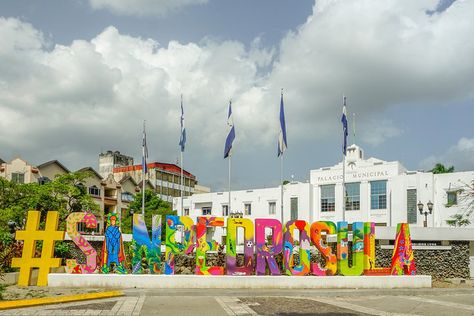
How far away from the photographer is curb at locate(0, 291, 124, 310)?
14.7 metres

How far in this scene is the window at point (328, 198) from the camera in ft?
171

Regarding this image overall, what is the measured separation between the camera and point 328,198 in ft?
173

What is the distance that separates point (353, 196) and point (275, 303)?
35.4 m

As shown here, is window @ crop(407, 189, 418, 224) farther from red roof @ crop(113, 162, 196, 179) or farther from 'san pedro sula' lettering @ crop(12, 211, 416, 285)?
red roof @ crop(113, 162, 196, 179)

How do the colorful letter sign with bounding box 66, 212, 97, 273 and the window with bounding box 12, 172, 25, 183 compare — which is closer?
the colorful letter sign with bounding box 66, 212, 97, 273

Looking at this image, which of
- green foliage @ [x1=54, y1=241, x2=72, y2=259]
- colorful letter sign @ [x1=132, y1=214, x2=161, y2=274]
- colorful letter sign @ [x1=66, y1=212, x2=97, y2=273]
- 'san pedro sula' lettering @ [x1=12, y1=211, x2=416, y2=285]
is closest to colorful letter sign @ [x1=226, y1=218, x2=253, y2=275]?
'san pedro sula' lettering @ [x1=12, y1=211, x2=416, y2=285]

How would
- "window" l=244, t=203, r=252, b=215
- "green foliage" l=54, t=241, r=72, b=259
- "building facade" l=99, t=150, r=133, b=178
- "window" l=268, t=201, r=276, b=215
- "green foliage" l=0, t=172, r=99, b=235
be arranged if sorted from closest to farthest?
1. "green foliage" l=54, t=241, r=72, b=259
2. "green foliage" l=0, t=172, r=99, b=235
3. "window" l=268, t=201, r=276, b=215
4. "window" l=244, t=203, r=252, b=215
5. "building facade" l=99, t=150, r=133, b=178

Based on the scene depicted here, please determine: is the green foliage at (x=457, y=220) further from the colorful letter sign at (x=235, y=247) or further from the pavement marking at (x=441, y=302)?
the colorful letter sign at (x=235, y=247)

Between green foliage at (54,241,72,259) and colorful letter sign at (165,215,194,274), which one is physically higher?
colorful letter sign at (165,215,194,274)

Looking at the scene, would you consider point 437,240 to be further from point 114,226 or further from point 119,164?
point 119,164

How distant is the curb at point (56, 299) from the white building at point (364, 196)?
1070 inches

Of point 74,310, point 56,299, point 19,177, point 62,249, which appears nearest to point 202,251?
point 56,299

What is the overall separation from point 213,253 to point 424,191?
27.4 m

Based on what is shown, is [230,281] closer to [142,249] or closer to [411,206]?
[142,249]
